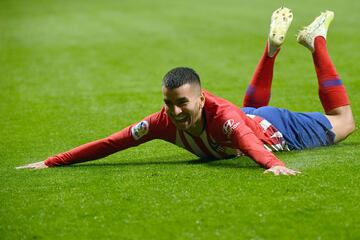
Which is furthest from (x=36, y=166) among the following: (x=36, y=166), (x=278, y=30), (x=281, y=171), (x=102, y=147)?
(x=278, y=30)

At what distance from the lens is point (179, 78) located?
19.4 feet

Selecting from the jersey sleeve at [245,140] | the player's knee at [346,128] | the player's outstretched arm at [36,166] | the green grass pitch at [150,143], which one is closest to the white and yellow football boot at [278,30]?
the player's knee at [346,128]

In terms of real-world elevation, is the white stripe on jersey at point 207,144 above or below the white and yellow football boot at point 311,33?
below

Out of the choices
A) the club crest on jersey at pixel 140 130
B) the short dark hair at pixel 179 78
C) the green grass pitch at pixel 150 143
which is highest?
the short dark hair at pixel 179 78

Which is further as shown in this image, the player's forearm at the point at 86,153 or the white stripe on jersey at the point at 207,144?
the player's forearm at the point at 86,153

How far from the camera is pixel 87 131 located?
8.66 metres

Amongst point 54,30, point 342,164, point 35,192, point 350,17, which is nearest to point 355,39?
point 350,17

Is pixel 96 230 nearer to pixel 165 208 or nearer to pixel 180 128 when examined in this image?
pixel 165 208

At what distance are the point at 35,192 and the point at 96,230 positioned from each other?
1.14 metres

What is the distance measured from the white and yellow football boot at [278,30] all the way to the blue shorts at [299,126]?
0.77 m

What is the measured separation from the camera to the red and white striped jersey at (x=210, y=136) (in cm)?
609

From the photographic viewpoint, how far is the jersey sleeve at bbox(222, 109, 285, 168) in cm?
582

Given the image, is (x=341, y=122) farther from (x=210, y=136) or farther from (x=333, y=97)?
(x=210, y=136)

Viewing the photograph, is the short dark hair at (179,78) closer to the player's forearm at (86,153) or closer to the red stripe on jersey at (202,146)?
the red stripe on jersey at (202,146)
